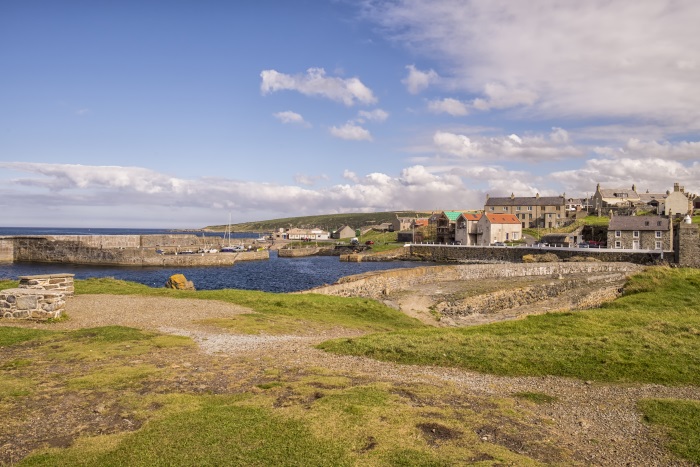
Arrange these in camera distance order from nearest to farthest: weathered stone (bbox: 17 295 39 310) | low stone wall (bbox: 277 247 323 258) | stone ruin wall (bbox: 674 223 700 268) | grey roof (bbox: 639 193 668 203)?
weathered stone (bbox: 17 295 39 310), stone ruin wall (bbox: 674 223 700 268), low stone wall (bbox: 277 247 323 258), grey roof (bbox: 639 193 668 203)

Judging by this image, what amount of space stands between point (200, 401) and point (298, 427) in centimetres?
324

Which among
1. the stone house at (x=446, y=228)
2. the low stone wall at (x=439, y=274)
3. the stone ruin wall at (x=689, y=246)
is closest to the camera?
the low stone wall at (x=439, y=274)

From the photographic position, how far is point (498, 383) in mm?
15500

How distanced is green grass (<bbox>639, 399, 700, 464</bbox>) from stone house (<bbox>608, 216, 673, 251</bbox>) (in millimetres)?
95959

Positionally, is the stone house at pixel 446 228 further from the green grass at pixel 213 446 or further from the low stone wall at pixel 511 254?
the green grass at pixel 213 446

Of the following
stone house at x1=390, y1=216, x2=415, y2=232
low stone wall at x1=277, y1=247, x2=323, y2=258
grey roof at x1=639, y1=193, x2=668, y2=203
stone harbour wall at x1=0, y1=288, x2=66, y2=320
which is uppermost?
grey roof at x1=639, y1=193, x2=668, y2=203

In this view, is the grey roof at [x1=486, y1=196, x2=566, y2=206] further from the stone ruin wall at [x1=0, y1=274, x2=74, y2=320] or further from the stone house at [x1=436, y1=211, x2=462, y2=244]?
the stone ruin wall at [x1=0, y1=274, x2=74, y2=320]

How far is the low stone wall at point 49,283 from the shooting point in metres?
26.7

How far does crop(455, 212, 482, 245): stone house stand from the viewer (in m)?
129

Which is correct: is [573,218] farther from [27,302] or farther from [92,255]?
[27,302]

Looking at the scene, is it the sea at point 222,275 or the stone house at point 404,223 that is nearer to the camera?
the sea at point 222,275

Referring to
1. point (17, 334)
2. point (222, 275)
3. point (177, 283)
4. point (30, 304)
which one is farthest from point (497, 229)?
point (17, 334)

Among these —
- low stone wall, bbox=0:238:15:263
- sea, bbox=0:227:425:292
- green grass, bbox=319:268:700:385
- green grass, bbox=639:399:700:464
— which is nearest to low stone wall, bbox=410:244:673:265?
sea, bbox=0:227:425:292

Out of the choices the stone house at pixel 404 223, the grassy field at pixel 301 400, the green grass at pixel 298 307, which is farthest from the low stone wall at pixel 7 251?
the stone house at pixel 404 223
